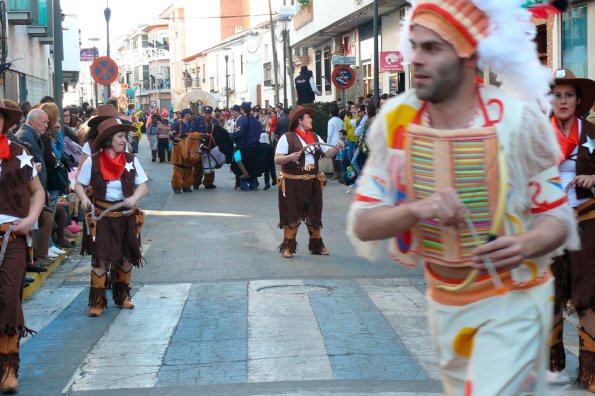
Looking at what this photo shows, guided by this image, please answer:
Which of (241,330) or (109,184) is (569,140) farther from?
(109,184)

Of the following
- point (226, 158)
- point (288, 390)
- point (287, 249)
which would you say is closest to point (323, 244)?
point (287, 249)

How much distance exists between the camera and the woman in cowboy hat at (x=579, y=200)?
6.01 m

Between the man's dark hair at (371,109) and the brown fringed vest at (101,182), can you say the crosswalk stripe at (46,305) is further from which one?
the man's dark hair at (371,109)

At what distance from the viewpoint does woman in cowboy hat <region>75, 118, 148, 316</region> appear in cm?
891

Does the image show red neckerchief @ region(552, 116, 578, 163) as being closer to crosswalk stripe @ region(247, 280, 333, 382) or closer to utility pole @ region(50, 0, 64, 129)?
crosswalk stripe @ region(247, 280, 333, 382)

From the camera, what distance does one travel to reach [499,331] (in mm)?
3316

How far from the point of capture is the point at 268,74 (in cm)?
6538

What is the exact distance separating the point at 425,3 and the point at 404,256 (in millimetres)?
933

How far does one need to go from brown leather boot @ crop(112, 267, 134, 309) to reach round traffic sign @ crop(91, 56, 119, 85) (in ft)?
43.5

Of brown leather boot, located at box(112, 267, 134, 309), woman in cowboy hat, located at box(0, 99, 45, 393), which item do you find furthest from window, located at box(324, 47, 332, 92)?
woman in cowboy hat, located at box(0, 99, 45, 393)

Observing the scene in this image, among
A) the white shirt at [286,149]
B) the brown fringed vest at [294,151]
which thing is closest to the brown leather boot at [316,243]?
the brown fringed vest at [294,151]

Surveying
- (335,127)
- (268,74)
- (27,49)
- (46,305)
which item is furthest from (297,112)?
(268,74)

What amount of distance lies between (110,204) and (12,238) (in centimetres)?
270

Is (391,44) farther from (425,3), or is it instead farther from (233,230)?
(425,3)
